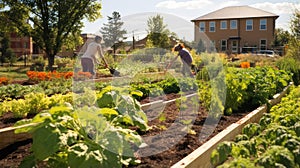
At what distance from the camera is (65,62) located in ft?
75.3

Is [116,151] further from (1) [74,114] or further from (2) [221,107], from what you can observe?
(2) [221,107]

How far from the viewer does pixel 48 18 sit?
76.1ft

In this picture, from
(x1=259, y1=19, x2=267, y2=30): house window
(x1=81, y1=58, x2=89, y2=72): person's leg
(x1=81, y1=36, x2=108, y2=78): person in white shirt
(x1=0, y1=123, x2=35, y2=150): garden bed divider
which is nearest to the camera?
(x1=0, y1=123, x2=35, y2=150): garden bed divider

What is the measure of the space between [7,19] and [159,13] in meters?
20.5

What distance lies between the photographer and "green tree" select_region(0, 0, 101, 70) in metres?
22.5

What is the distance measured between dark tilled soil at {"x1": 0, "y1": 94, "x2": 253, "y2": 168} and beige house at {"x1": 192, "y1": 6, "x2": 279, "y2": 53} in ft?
103

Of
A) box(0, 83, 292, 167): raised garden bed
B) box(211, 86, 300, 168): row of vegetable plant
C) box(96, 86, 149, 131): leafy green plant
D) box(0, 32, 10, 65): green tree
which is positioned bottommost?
box(0, 83, 292, 167): raised garden bed

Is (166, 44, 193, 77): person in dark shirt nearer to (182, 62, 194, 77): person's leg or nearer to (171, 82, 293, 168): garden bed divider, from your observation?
(182, 62, 194, 77): person's leg

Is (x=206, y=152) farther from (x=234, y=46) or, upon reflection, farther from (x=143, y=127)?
(x=234, y=46)

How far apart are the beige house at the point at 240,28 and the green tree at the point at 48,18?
16.9m

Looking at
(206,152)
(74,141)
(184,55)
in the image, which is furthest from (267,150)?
(184,55)

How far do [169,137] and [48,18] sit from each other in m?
21.4

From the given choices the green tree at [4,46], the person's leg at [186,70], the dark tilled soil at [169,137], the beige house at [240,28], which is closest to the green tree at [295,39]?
the person's leg at [186,70]

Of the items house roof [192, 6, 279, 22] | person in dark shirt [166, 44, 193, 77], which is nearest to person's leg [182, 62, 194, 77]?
person in dark shirt [166, 44, 193, 77]
